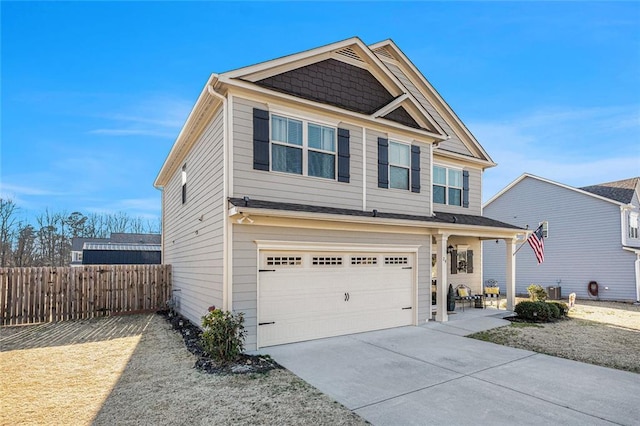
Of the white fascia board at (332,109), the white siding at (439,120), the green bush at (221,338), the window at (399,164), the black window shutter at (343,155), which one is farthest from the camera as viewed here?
the white siding at (439,120)

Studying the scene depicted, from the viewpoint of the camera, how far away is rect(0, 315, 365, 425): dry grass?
13.9 feet

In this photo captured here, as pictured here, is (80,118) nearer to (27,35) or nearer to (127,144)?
(127,144)

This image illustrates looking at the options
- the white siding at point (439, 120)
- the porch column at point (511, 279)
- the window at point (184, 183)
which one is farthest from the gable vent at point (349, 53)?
the porch column at point (511, 279)

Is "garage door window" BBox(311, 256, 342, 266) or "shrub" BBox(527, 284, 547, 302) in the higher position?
"garage door window" BBox(311, 256, 342, 266)

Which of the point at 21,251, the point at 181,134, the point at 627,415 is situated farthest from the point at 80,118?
the point at 627,415

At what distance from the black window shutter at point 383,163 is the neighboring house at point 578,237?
1528cm

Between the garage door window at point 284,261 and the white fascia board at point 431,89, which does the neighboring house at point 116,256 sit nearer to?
the garage door window at point 284,261

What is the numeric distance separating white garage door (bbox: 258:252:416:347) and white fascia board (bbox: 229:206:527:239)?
92 cm

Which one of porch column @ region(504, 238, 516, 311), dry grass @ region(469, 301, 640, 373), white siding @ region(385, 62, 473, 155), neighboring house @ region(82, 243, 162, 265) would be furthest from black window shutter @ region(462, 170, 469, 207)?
neighboring house @ region(82, 243, 162, 265)

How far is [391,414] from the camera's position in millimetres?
4371

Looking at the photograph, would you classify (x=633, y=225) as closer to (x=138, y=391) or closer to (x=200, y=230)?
(x=200, y=230)

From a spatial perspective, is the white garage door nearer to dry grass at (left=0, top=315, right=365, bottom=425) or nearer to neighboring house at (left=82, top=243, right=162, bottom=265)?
dry grass at (left=0, top=315, right=365, bottom=425)

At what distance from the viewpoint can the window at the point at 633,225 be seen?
62.5ft

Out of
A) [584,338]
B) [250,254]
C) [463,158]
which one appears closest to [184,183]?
[250,254]
